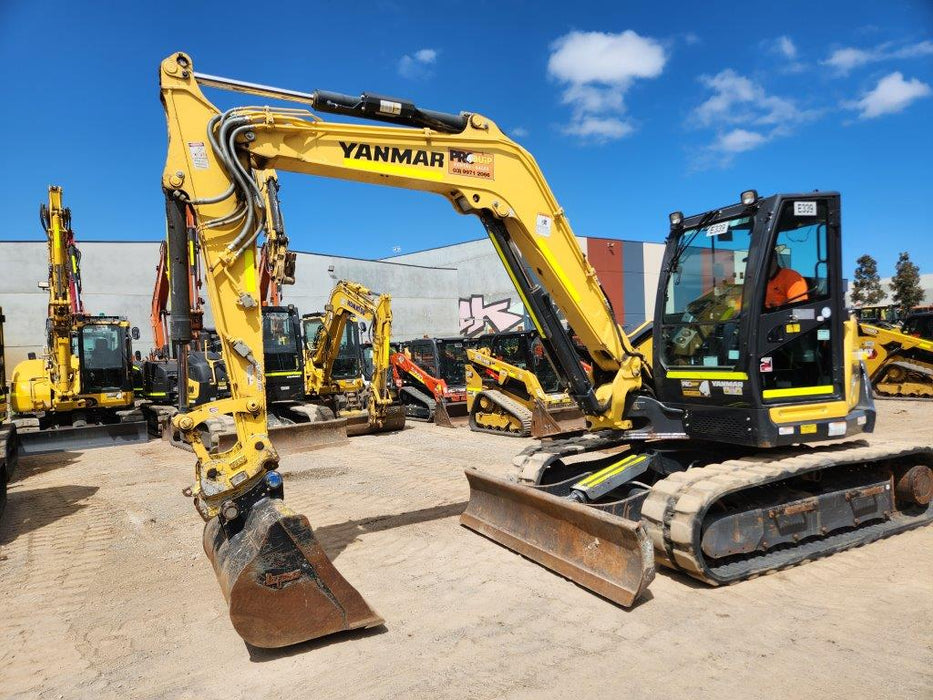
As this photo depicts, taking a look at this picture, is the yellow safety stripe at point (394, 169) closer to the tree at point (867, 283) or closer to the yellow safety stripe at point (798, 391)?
the yellow safety stripe at point (798, 391)

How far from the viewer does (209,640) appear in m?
3.86

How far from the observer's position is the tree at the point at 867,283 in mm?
39562

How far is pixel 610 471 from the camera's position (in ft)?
17.8

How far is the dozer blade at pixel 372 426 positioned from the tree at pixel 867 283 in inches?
1472

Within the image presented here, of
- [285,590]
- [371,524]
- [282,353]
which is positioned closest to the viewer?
[285,590]

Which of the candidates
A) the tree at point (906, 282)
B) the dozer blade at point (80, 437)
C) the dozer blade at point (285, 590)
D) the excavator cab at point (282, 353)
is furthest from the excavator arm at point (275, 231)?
the tree at point (906, 282)

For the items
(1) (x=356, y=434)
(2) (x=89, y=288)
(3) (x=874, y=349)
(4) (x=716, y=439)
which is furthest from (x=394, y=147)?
(2) (x=89, y=288)

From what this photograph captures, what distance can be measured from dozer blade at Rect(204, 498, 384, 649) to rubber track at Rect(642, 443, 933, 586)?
2095 millimetres

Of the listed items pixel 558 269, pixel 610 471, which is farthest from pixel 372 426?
pixel 558 269

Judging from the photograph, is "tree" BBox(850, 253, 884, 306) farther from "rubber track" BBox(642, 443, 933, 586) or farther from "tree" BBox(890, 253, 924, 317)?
"rubber track" BBox(642, 443, 933, 586)

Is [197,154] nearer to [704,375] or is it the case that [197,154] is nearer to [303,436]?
[704,375]

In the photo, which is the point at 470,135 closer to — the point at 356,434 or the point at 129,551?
the point at 129,551

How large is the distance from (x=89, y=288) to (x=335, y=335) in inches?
696

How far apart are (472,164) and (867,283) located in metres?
44.3
